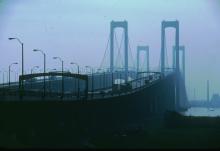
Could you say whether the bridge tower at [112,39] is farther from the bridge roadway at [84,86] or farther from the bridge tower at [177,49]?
the bridge tower at [177,49]

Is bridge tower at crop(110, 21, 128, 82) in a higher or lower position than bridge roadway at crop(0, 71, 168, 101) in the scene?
higher

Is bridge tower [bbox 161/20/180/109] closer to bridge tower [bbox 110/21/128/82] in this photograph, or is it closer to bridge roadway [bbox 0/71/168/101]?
bridge roadway [bbox 0/71/168/101]

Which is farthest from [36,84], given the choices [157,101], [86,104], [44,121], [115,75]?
[44,121]

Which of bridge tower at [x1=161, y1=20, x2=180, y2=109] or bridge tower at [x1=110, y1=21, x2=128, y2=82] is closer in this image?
bridge tower at [x1=161, y1=20, x2=180, y2=109]

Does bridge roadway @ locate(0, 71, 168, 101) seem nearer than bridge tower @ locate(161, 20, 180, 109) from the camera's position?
Yes

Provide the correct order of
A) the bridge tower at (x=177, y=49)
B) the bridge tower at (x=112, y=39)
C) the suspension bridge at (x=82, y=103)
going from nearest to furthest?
the suspension bridge at (x=82, y=103) < the bridge tower at (x=177, y=49) < the bridge tower at (x=112, y=39)

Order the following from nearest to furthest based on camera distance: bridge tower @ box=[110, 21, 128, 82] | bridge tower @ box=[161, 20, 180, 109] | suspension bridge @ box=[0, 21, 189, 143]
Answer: suspension bridge @ box=[0, 21, 189, 143] < bridge tower @ box=[161, 20, 180, 109] < bridge tower @ box=[110, 21, 128, 82]

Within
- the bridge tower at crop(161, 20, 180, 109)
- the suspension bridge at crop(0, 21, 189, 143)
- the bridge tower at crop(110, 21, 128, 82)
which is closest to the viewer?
the suspension bridge at crop(0, 21, 189, 143)

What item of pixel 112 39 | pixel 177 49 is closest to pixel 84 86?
pixel 112 39

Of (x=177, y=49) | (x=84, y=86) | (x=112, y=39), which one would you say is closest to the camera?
(x=84, y=86)

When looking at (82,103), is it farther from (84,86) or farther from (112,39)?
(112,39)

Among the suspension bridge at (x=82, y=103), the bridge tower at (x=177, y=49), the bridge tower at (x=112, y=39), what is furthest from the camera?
the bridge tower at (x=112, y=39)

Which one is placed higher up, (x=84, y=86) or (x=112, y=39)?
(x=112, y=39)
